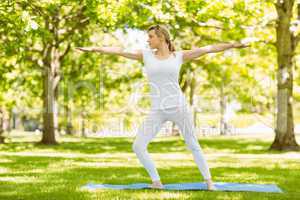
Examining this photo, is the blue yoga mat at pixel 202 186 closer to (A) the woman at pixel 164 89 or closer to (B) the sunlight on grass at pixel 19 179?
(A) the woman at pixel 164 89

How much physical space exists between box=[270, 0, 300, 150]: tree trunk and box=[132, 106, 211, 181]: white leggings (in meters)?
12.3

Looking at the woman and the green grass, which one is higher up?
the woman

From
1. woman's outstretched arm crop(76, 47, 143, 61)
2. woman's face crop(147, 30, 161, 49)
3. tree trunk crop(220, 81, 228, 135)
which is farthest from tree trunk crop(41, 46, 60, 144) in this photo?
woman's face crop(147, 30, 161, 49)

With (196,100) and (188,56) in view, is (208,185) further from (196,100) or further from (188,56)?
(196,100)

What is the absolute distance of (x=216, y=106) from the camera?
154 feet

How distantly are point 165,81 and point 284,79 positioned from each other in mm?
12971

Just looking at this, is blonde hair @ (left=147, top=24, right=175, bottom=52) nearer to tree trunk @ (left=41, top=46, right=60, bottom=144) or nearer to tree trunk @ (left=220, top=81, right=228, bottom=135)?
tree trunk @ (left=41, top=46, right=60, bottom=144)

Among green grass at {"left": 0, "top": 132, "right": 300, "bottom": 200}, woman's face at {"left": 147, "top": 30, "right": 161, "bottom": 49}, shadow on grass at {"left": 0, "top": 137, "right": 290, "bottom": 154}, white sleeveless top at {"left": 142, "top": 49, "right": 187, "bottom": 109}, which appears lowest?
shadow on grass at {"left": 0, "top": 137, "right": 290, "bottom": 154}

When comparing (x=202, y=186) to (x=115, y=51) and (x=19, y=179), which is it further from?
(x=19, y=179)

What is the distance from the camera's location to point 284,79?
20109 millimetres

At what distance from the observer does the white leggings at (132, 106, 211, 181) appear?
798 centimetres

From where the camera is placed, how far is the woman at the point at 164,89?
26.0ft

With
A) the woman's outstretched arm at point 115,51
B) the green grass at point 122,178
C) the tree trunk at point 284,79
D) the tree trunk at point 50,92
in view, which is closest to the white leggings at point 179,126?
the green grass at point 122,178

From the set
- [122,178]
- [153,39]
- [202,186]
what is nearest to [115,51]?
[153,39]
